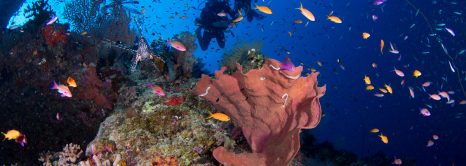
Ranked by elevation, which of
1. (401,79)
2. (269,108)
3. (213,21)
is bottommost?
(401,79)

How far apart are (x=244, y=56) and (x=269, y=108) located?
3.57 metres

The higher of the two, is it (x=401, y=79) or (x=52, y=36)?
(x=52, y=36)

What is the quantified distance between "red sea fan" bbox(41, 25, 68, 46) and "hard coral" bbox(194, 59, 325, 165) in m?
5.94

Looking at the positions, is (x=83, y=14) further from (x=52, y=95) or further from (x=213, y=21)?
(x=52, y=95)

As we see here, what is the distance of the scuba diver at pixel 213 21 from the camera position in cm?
1296

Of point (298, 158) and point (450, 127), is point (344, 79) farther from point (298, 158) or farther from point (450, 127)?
point (298, 158)

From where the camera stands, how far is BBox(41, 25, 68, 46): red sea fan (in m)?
8.20

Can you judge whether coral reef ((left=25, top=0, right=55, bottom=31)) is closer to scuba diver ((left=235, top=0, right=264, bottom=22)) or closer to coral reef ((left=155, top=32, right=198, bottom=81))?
scuba diver ((left=235, top=0, right=264, bottom=22))

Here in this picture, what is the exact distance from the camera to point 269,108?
12.8ft

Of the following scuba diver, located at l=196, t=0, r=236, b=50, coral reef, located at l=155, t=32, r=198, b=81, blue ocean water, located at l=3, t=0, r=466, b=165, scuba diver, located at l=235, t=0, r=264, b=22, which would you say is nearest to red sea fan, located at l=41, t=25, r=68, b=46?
coral reef, located at l=155, t=32, r=198, b=81

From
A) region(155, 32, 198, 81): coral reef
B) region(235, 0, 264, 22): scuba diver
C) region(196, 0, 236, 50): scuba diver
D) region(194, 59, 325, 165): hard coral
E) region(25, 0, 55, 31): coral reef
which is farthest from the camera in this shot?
region(235, 0, 264, 22): scuba diver

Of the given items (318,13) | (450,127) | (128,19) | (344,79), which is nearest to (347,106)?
(344,79)

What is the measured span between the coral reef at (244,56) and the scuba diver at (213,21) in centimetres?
509

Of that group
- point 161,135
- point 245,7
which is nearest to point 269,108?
point 161,135
